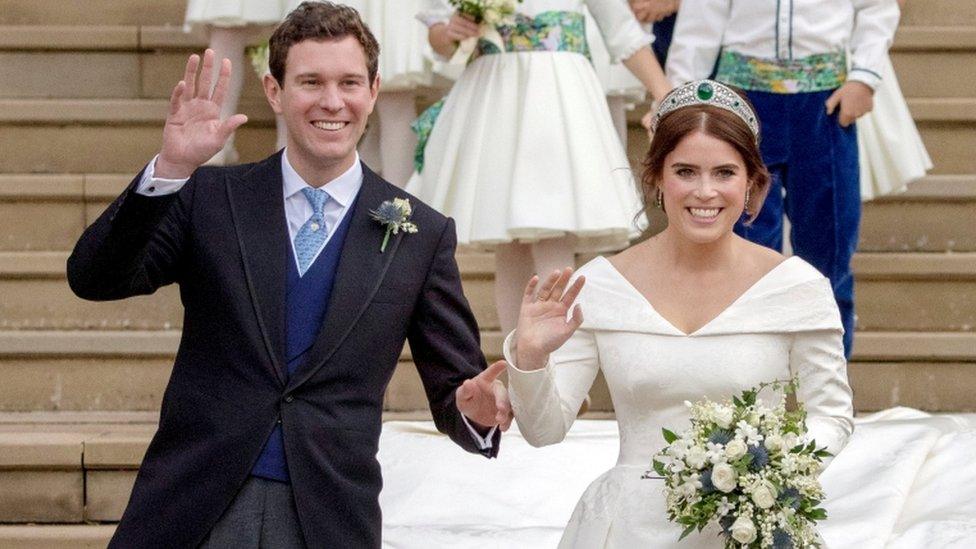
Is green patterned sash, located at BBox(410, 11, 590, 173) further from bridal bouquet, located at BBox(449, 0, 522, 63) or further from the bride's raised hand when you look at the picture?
the bride's raised hand

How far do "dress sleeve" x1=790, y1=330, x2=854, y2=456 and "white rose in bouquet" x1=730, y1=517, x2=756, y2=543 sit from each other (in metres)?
0.37

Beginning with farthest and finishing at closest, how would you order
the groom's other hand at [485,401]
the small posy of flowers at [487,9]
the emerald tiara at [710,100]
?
1. the small posy of flowers at [487,9]
2. the emerald tiara at [710,100]
3. the groom's other hand at [485,401]

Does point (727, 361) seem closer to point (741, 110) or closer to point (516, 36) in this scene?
point (741, 110)

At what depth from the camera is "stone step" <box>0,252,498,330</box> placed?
7352 millimetres

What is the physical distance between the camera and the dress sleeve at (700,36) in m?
6.77

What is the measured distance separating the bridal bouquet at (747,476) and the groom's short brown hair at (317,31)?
1.03 metres

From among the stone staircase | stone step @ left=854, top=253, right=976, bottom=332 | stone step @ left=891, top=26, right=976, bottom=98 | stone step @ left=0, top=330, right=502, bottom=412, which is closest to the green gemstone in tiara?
the stone staircase

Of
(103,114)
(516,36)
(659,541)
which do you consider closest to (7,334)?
(103,114)

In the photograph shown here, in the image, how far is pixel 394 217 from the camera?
402 centimetres

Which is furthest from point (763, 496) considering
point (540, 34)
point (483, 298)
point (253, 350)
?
point (483, 298)

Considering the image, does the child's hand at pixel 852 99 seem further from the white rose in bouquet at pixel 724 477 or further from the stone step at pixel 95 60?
the white rose in bouquet at pixel 724 477

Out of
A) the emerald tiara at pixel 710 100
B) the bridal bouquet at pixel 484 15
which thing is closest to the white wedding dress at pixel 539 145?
the bridal bouquet at pixel 484 15

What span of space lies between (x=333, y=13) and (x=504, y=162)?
113 inches

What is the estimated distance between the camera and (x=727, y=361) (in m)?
4.07
